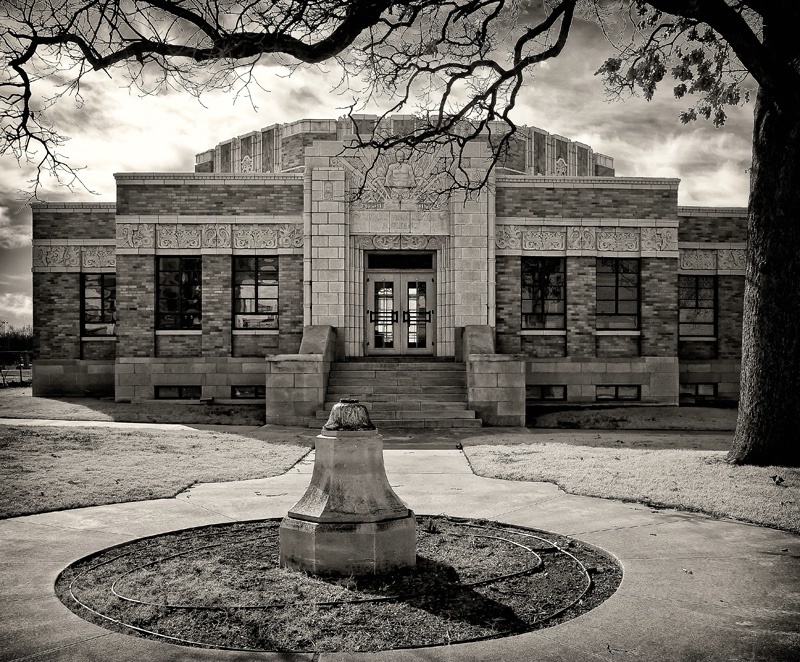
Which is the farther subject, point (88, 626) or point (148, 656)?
point (88, 626)

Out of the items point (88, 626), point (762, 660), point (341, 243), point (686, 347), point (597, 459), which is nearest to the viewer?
point (762, 660)

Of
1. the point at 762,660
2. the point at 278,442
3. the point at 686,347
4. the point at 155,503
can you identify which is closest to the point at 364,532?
the point at 762,660

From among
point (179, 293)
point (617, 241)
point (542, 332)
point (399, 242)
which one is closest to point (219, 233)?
point (179, 293)

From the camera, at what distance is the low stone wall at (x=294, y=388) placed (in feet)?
57.9

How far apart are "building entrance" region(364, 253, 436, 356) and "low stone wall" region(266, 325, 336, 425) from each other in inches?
163

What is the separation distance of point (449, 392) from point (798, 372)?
9906 millimetres

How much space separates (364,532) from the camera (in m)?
5.41

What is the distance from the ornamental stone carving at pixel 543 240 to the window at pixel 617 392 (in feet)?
13.6

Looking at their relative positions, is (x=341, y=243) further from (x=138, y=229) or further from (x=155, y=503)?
(x=155, y=503)

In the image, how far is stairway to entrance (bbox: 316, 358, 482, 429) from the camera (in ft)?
57.0

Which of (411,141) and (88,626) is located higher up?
(411,141)

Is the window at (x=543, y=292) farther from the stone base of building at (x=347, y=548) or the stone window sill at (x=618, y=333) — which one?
the stone base of building at (x=347, y=548)

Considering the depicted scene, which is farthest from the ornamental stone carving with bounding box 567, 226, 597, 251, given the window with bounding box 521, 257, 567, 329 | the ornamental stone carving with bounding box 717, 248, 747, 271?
the ornamental stone carving with bounding box 717, 248, 747, 271

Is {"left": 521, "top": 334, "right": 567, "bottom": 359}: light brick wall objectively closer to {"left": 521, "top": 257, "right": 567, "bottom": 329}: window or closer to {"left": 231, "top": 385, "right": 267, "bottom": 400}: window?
{"left": 521, "top": 257, "right": 567, "bottom": 329}: window
